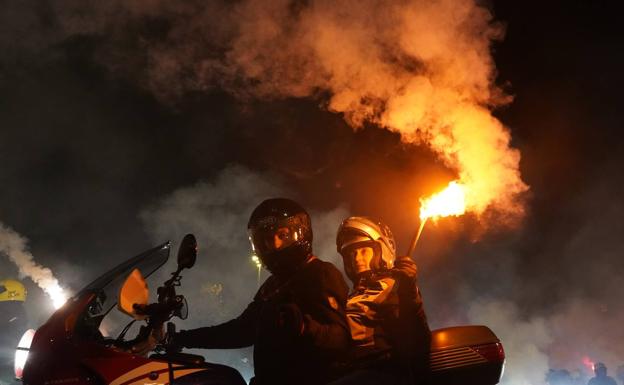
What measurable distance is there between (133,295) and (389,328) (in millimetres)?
2146

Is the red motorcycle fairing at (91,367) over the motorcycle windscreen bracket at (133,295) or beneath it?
beneath

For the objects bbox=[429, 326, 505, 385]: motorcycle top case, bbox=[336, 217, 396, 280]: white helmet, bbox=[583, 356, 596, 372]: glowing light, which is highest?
bbox=[583, 356, 596, 372]: glowing light

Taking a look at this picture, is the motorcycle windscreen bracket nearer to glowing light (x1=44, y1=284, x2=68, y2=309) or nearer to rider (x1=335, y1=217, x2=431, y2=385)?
glowing light (x1=44, y1=284, x2=68, y2=309)

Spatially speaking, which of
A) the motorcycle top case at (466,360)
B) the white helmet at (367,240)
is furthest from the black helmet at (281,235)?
the white helmet at (367,240)

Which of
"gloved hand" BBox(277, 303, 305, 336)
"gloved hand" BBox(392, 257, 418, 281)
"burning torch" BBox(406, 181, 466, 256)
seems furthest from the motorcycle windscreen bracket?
"burning torch" BBox(406, 181, 466, 256)

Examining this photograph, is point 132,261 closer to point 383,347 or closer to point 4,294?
point 383,347

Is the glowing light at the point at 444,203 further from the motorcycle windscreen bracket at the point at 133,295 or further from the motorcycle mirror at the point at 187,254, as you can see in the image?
the motorcycle windscreen bracket at the point at 133,295

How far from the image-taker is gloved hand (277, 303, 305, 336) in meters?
2.55

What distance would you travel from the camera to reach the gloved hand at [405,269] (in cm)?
355

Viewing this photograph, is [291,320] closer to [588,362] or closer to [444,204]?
[444,204]

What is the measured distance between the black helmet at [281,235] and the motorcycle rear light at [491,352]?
1428mm

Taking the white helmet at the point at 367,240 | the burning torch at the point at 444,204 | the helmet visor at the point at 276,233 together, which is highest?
the burning torch at the point at 444,204

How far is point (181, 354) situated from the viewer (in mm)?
2643

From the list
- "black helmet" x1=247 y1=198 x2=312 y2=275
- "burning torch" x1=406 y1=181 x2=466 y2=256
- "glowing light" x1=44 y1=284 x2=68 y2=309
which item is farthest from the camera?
"glowing light" x1=44 y1=284 x2=68 y2=309
